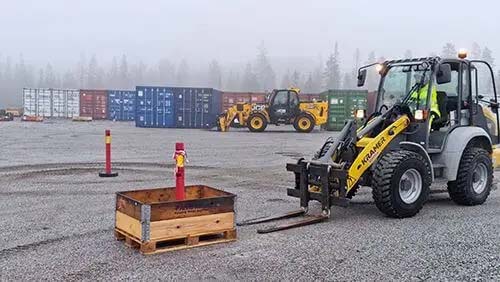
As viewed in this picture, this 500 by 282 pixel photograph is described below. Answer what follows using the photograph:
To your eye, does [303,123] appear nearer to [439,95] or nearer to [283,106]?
[283,106]

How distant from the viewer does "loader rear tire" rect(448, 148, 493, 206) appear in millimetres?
9469

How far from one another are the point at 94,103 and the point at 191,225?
1976 inches

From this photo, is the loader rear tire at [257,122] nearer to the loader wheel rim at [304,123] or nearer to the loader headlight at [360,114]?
the loader wheel rim at [304,123]

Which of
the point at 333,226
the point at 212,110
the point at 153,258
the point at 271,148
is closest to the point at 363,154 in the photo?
the point at 333,226

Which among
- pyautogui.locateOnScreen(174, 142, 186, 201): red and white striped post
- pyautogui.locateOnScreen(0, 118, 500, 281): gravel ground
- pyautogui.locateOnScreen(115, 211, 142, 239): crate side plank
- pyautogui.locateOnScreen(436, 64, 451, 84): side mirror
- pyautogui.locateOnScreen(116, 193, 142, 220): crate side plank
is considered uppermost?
pyautogui.locateOnScreen(436, 64, 451, 84): side mirror

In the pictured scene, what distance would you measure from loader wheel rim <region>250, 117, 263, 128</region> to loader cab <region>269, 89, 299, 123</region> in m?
0.70

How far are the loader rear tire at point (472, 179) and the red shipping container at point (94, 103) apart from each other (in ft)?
157

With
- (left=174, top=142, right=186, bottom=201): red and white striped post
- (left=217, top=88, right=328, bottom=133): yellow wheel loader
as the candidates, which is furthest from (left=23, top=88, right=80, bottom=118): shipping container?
(left=174, top=142, right=186, bottom=201): red and white striped post

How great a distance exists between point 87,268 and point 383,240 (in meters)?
3.63

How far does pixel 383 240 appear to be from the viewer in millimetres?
7246

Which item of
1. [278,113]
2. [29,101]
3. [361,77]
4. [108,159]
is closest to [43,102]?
[29,101]

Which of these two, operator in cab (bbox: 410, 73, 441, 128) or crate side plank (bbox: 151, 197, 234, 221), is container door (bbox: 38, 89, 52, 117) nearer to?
operator in cab (bbox: 410, 73, 441, 128)

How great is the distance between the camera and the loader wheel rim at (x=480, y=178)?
978cm

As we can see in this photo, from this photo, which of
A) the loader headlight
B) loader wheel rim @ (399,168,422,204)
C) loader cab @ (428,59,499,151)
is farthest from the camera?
the loader headlight
